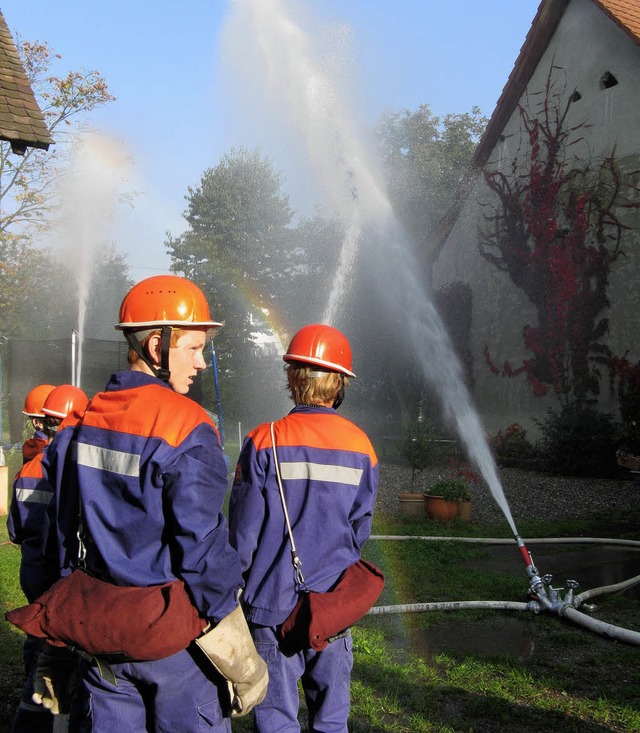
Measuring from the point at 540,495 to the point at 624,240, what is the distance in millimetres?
5420

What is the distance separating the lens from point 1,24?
1036cm

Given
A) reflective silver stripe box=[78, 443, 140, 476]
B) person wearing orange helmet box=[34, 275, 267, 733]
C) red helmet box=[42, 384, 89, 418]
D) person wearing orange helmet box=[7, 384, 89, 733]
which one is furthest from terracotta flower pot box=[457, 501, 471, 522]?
reflective silver stripe box=[78, 443, 140, 476]

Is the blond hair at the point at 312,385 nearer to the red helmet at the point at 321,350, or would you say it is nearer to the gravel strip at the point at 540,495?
the red helmet at the point at 321,350

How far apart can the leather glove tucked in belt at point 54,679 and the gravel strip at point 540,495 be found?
8204 mm

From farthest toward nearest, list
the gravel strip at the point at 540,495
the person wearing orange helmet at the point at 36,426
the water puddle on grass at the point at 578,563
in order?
the gravel strip at the point at 540,495 < the water puddle on grass at the point at 578,563 < the person wearing orange helmet at the point at 36,426

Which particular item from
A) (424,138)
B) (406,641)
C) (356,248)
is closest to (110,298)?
(424,138)

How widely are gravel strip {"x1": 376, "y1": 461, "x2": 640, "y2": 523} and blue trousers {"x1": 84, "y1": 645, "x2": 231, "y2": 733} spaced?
8446mm

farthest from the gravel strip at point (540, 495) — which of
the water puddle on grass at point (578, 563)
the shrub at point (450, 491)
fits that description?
the water puddle on grass at point (578, 563)

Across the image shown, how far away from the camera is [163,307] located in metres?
2.35

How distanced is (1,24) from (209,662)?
10.9m

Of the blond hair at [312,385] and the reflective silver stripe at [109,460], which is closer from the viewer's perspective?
the reflective silver stripe at [109,460]

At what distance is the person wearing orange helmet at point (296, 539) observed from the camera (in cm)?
262

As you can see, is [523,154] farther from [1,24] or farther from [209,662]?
[209,662]

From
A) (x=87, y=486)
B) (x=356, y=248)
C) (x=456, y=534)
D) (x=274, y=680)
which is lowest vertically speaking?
(x=456, y=534)
